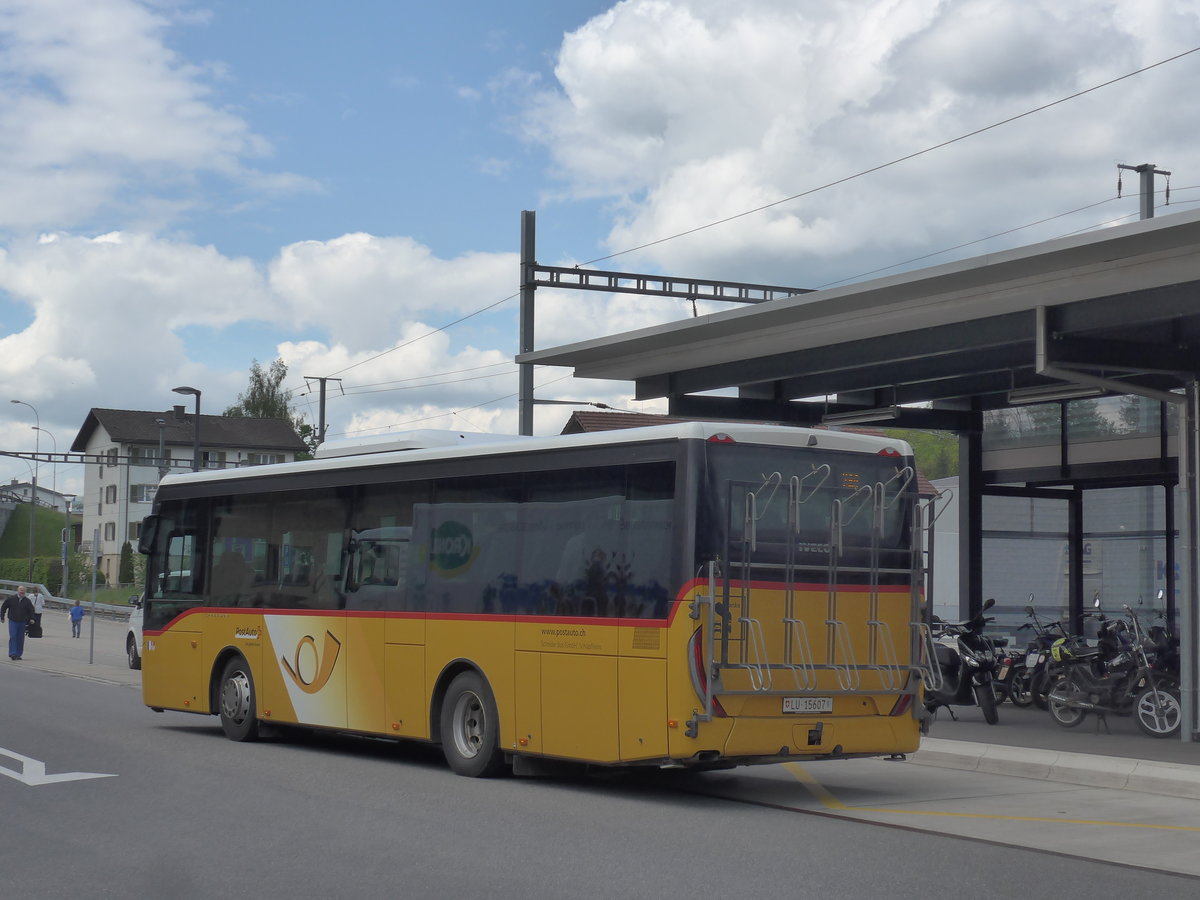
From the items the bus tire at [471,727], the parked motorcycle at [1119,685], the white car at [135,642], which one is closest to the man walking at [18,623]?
the white car at [135,642]

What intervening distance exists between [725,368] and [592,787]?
29.9 feet

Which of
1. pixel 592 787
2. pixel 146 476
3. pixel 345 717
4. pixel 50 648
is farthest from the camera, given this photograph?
pixel 146 476

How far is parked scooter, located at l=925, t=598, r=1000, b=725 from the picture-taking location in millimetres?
17641

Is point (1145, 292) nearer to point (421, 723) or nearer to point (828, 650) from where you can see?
point (828, 650)

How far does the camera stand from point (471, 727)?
13.6 m

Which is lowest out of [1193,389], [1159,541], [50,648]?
[50,648]

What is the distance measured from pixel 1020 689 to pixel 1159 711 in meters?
3.44

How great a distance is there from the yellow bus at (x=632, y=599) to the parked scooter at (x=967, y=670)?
5.24m

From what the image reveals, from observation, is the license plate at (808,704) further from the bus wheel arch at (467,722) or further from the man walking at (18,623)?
the man walking at (18,623)

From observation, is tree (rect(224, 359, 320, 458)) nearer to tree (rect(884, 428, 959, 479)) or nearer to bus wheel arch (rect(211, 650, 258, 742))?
tree (rect(884, 428, 959, 479))

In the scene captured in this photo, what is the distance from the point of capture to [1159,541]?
2094cm

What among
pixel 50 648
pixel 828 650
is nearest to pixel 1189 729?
pixel 828 650

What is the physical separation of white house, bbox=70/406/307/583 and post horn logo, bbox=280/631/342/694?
90475mm

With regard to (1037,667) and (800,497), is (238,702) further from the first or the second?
(1037,667)
